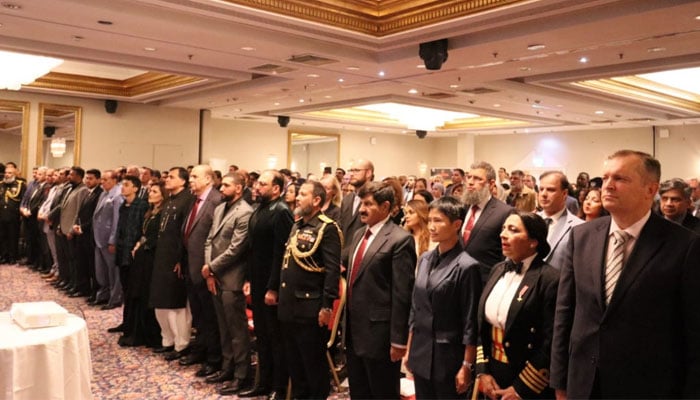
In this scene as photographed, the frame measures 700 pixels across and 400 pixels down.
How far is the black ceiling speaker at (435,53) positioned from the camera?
700cm

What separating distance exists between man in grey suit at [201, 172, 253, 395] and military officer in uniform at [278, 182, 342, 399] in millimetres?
718

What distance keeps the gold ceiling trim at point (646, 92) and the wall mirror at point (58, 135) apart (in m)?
9.59

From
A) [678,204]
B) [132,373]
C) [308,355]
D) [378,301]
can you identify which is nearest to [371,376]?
[378,301]

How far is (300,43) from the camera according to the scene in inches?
284

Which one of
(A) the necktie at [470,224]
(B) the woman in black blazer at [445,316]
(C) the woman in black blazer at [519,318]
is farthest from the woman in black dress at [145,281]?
(C) the woman in black blazer at [519,318]

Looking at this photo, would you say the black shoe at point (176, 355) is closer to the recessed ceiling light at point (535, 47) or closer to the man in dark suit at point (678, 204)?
the man in dark suit at point (678, 204)

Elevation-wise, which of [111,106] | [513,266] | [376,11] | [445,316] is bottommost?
[445,316]

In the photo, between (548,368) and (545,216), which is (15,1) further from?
(548,368)

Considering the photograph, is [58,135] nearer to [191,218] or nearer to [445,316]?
[191,218]

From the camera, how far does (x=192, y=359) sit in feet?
16.8

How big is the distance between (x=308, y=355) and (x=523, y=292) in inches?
66.2

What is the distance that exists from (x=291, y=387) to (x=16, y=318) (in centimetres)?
174

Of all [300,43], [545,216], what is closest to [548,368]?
[545,216]

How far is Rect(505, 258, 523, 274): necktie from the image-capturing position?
2.77m
